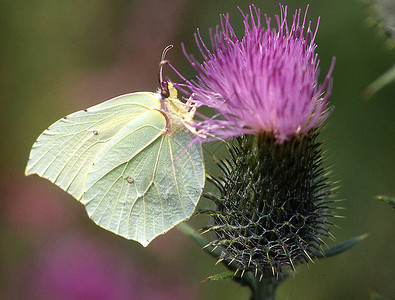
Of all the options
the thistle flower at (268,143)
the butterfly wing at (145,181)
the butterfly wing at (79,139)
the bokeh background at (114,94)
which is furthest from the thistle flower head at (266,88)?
the bokeh background at (114,94)

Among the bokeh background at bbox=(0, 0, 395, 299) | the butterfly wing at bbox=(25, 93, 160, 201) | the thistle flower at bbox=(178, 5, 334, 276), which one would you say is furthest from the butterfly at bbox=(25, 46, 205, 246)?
the bokeh background at bbox=(0, 0, 395, 299)

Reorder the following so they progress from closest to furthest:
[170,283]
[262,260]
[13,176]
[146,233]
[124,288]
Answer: [262,260]
[146,233]
[124,288]
[170,283]
[13,176]

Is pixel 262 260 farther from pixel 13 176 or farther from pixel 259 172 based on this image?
pixel 13 176

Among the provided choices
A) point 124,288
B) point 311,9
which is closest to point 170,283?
point 124,288

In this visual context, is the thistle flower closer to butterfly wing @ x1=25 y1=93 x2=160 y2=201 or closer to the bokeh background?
butterfly wing @ x1=25 y1=93 x2=160 y2=201

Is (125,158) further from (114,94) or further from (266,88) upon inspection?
(114,94)

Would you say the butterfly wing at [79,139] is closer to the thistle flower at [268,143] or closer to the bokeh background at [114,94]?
the thistle flower at [268,143]
